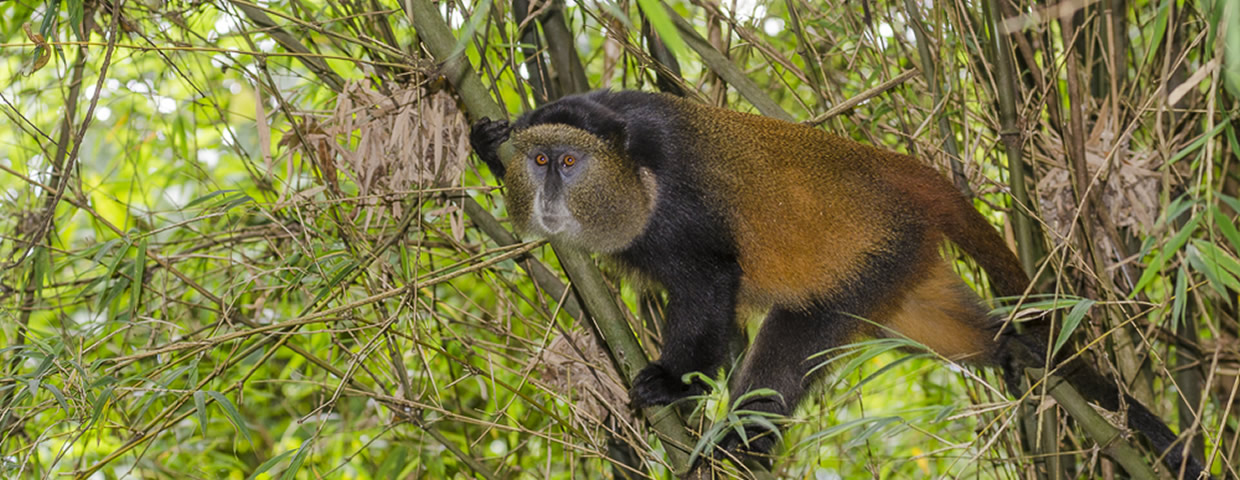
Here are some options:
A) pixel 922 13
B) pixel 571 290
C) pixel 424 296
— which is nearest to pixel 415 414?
pixel 424 296

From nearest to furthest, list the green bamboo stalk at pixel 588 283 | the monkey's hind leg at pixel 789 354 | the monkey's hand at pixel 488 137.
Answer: the green bamboo stalk at pixel 588 283 < the monkey's hand at pixel 488 137 < the monkey's hind leg at pixel 789 354

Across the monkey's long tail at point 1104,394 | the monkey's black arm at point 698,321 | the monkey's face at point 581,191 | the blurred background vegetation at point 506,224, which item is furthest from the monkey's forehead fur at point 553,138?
the monkey's long tail at point 1104,394

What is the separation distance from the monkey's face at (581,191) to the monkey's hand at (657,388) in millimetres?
382

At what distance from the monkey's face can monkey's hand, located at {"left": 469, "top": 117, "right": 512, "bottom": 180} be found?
0.22 feet

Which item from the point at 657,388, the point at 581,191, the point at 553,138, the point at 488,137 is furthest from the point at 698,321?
the point at 488,137

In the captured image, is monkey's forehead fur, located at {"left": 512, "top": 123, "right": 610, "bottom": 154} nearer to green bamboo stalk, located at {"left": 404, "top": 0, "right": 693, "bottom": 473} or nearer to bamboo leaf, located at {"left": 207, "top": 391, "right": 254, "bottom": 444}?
green bamboo stalk, located at {"left": 404, "top": 0, "right": 693, "bottom": 473}

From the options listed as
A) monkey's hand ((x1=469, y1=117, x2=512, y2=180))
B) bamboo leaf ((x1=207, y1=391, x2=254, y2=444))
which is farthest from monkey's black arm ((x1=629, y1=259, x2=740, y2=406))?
bamboo leaf ((x1=207, y1=391, x2=254, y2=444))

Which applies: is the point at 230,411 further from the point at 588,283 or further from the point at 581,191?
the point at 581,191

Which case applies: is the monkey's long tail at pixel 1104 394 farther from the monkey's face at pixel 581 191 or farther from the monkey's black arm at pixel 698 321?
the monkey's face at pixel 581 191

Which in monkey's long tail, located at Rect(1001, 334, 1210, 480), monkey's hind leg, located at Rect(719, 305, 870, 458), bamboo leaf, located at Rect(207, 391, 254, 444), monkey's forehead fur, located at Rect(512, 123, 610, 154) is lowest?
monkey's long tail, located at Rect(1001, 334, 1210, 480)

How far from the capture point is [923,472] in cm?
495

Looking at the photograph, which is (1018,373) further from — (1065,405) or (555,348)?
(555,348)

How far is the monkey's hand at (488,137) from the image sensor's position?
261cm

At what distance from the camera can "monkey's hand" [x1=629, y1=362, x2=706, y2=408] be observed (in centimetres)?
269
